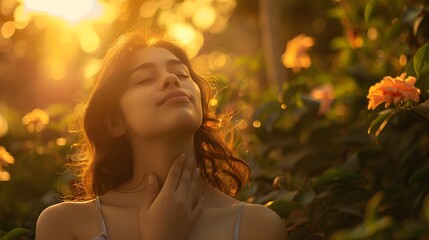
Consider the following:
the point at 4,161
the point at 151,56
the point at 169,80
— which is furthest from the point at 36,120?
the point at 169,80

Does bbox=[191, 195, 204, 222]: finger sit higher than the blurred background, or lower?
higher

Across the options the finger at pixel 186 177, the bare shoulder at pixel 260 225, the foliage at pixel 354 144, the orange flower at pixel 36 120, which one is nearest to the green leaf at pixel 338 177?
the foliage at pixel 354 144

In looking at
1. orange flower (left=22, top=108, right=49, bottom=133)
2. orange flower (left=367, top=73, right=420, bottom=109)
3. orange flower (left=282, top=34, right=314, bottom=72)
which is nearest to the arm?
orange flower (left=367, top=73, right=420, bottom=109)

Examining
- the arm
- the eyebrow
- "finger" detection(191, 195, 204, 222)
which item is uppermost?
the eyebrow

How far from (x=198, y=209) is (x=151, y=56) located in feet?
1.72

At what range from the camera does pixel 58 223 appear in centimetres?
230

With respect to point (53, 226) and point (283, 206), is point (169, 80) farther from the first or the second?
point (283, 206)

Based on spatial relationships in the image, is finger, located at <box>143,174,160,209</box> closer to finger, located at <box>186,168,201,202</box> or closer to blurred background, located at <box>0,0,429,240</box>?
finger, located at <box>186,168,201,202</box>

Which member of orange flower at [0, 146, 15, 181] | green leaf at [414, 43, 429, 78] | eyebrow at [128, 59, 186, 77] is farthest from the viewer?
orange flower at [0, 146, 15, 181]

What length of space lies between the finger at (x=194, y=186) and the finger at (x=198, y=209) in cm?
2

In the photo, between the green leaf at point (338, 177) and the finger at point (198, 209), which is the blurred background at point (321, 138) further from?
the finger at point (198, 209)

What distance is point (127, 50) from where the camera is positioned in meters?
2.52

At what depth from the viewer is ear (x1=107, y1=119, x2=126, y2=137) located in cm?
250

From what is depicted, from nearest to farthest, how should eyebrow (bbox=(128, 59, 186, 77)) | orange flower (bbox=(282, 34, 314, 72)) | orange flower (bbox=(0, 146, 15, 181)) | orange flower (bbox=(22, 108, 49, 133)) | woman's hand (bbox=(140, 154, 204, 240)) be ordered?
woman's hand (bbox=(140, 154, 204, 240)) → eyebrow (bbox=(128, 59, 186, 77)) → orange flower (bbox=(0, 146, 15, 181)) → orange flower (bbox=(22, 108, 49, 133)) → orange flower (bbox=(282, 34, 314, 72))
